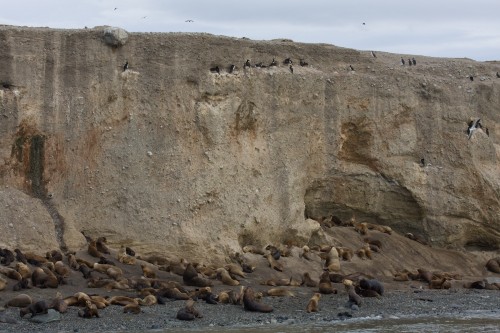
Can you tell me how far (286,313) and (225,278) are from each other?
2456mm

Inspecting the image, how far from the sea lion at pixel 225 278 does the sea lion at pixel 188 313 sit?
282 centimetres

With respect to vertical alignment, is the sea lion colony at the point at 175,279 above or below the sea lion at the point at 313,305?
above

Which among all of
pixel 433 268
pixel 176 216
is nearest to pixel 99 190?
pixel 176 216

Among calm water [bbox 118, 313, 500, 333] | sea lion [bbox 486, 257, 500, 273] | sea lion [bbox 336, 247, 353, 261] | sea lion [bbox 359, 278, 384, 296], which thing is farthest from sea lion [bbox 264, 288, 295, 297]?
sea lion [bbox 486, 257, 500, 273]

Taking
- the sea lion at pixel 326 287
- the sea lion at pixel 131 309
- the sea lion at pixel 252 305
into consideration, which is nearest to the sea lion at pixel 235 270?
the sea lion at pixel 326 287

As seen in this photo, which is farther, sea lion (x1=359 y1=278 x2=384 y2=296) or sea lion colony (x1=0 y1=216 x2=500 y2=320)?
sea lion (x1=359 y1=278 x2=384 y2=296)

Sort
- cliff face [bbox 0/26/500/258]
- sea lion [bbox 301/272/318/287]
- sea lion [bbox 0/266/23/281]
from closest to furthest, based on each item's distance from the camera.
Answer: sea lion [bbox 0/266/23/281]
sea lion [bbox 301/272/318/287]
cliff face [bbox 0/26/500/258]

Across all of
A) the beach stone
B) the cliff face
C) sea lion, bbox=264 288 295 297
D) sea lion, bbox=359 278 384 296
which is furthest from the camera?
the cliff face

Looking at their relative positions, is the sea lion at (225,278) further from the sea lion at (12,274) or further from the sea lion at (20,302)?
the sea lion at (20,302)

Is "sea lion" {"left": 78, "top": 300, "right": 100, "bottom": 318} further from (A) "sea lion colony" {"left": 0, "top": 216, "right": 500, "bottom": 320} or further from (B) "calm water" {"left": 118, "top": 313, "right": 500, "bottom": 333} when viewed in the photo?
(B) "calm water" {"left": 118, "top": 313, "right": 500, "bottom": 333}

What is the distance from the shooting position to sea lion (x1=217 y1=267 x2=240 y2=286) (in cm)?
2091

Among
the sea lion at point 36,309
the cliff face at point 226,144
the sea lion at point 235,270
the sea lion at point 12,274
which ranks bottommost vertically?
the sea lion at point 36,309

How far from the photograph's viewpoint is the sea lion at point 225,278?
20.9m

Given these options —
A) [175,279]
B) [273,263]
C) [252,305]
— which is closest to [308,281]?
[273,263]
